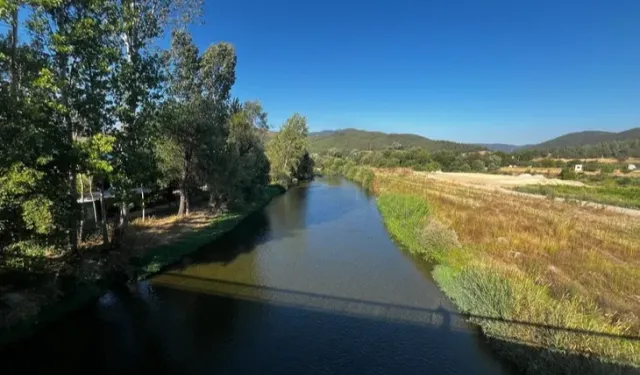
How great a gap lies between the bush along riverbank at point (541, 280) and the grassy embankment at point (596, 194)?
14287mm

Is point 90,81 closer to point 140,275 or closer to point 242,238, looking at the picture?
point 140,275

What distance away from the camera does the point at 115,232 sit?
15.7 meters

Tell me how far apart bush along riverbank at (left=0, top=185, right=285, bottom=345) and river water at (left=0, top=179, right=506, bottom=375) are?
485 mm

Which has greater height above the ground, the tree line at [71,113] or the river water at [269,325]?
the tree line at [71,113]

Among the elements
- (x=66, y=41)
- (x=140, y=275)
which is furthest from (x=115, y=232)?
(x=66, y=41)

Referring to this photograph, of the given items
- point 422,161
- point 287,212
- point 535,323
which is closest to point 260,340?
point 535,323

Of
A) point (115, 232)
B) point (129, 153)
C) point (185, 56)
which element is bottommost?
point (115, 232)

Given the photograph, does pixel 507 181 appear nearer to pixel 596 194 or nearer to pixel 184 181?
pixel 596 194

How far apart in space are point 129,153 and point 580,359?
48.3 feet

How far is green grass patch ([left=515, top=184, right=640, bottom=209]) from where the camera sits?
38.0 m

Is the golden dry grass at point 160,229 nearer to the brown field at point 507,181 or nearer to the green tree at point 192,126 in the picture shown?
the green tree at point 192,126

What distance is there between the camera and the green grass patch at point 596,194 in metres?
38.0

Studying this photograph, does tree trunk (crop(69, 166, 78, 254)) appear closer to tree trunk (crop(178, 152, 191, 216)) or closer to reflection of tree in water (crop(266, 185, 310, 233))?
tree trunk (crop(178, 152, 191, 216))

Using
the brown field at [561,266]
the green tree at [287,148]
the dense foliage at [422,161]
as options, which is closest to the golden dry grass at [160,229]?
the brown field at [561,266]
